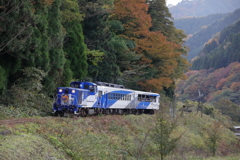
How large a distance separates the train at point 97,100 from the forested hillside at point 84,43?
1752 millimetres

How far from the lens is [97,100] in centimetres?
2295

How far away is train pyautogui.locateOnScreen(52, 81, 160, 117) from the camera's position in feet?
65.4

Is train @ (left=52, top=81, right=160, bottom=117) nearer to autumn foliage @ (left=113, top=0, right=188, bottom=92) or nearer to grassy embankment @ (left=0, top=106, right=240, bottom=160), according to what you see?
grassy embankment @ (left=0, top=106, right=240, bottom=160)

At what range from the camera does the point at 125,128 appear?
21.1m

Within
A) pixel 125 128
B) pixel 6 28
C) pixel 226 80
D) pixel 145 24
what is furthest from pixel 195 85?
pixel 6 28

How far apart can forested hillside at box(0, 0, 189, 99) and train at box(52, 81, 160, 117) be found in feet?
5.75

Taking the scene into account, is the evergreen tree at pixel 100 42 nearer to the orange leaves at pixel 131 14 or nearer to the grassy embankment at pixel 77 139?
the orange leaves at pixel 131 14

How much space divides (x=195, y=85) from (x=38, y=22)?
3748 inches

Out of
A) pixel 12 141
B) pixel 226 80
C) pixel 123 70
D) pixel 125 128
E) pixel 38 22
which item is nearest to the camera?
pixel 12 141

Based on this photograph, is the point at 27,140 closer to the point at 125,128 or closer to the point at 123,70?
the point at 125,128

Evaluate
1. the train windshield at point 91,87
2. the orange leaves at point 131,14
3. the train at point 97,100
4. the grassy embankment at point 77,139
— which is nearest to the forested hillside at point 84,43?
the orange leaves at point 131,14

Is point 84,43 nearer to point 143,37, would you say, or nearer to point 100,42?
point 100,42

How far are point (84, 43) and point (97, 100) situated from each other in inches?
305

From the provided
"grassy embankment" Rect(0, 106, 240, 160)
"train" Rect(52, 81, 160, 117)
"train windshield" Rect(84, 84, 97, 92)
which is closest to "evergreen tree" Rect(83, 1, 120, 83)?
"train" Rect(52, 81, 160, 117)
